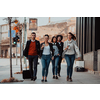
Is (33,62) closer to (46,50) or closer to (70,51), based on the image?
(46,50)

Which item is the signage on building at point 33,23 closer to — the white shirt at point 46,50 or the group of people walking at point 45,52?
the group of people walking at point 45,52

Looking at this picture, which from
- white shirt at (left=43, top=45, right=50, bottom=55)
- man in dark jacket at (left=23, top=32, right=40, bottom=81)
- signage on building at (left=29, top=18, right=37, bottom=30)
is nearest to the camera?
white shirt at (left=43, top=45, right=50, bottom=55)

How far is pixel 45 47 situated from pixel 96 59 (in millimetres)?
3398

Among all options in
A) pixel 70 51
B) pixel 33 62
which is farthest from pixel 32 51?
pixel 70 51

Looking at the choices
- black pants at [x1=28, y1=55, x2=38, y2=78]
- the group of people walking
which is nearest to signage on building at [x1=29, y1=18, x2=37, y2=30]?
the group of people walking

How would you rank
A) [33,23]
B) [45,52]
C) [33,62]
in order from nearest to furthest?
[45,52], [33,62], [33,23]

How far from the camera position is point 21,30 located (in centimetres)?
827

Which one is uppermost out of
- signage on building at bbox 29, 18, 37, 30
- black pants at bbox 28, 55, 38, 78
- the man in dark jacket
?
signage on building at bbox 29, 18, 37, 30

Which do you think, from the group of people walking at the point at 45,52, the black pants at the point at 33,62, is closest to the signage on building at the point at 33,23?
the group of people walking at the point at 45,52

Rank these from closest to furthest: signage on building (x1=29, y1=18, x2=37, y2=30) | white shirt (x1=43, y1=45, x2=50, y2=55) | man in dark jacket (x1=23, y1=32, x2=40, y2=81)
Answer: white shirt (x1=43, y1=45, x2=50, y2=55) < man in dark jacket (x1=23, y1=32, x2=40, y2=81) < signage on building (x1=29, y1=18, x2=37, y2=30)

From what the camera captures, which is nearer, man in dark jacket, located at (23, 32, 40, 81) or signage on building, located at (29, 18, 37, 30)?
man in dark jacket, located at (23, 32, 40, 81)

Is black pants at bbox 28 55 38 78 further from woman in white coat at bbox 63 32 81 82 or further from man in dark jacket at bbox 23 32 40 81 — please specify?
woman in white coat at bbox 63 32 81 82

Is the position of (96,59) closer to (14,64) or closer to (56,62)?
(56,62)
